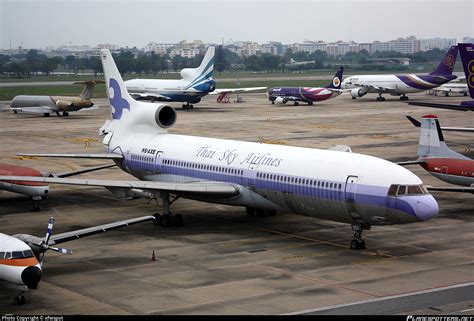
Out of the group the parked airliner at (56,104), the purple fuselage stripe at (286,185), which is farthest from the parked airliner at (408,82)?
the purple fuselage stripe at (286,185)

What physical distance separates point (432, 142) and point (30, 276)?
29397mm

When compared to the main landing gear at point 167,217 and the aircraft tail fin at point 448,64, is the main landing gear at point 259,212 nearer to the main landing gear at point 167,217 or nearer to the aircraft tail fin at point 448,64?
the main landing gear at point 167,217

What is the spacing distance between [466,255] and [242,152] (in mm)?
12739

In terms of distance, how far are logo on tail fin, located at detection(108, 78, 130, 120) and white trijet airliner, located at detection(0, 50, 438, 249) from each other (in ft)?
0.21

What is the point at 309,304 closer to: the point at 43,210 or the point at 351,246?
the point at 351,246

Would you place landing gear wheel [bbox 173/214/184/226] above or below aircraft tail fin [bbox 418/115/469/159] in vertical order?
below

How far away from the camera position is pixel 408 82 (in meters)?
142

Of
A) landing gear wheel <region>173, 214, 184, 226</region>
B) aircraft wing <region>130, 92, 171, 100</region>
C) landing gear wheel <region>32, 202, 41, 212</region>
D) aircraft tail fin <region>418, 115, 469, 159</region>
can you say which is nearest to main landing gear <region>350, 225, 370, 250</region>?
landing gear wheel <region>173, 214, 184, 226</region>

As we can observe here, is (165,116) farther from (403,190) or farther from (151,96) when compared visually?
(151,96)

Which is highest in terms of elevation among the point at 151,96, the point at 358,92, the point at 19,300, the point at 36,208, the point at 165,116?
the point at 165,116

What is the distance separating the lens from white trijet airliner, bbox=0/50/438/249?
35844 millimetres

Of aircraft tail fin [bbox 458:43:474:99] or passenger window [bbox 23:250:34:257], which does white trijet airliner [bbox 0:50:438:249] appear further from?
aircraft tail fin [bbox 458:43:474:99]

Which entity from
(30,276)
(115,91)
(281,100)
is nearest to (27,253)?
(30,276)

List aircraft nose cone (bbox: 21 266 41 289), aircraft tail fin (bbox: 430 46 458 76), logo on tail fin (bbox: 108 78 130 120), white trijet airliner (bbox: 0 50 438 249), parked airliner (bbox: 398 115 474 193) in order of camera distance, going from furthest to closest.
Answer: aircraft tail fin (bbox: 430 46 458 76) → logo on tail fin (bbox: 108 78 130 120) → parked airliner (bbox: 398 115 474 193) → white trijet airliner (bbox: 0 50 438 249) → aircraft nose cone (bbox: 21 266 41 289)
